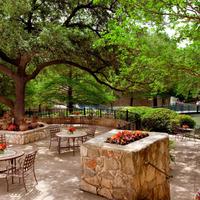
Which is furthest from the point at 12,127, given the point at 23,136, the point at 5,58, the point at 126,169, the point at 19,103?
the point at 126,169

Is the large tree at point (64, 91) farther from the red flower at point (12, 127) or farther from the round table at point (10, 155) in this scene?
the round table at point (10, 155)

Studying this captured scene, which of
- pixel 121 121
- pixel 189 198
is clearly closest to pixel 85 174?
pixel 189 198

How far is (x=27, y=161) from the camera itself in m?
5.80

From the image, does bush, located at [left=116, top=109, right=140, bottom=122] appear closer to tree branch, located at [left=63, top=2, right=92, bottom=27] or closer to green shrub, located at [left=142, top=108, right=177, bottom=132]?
green shrub, located at [left=142, top=108, right=177, bottom=132]

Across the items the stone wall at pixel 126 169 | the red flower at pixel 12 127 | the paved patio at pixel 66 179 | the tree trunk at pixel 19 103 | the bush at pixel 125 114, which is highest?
the tree trunk at pixel 19 103

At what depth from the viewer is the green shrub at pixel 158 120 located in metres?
13.0

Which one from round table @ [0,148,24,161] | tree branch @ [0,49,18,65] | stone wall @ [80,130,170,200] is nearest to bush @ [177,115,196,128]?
stone wall @ [80,130,170,200]

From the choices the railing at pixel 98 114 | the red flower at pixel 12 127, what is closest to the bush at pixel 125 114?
the railing at pixel 98 114

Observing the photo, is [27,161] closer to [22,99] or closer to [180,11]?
[180,11]

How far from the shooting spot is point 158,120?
42.9 ft

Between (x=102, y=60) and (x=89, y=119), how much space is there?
5.03 m

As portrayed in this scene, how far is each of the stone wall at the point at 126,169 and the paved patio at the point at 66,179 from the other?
0.31 metres

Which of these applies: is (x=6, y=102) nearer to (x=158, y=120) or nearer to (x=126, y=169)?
(x=158, y=120)

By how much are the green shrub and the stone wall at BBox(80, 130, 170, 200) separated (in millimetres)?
7408
